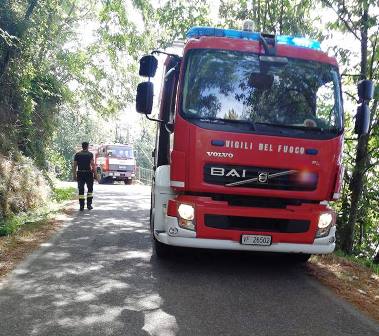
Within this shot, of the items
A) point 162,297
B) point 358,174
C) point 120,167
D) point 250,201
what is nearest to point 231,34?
point 250,201

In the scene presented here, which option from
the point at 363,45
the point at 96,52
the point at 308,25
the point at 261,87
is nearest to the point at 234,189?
the point at 261,87

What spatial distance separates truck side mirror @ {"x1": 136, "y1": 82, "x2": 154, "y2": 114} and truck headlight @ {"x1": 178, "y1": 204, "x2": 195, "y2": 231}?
1406 mm

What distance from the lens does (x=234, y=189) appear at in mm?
5504

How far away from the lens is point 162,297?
484 centimetres

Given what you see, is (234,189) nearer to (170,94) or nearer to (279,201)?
(279,201)

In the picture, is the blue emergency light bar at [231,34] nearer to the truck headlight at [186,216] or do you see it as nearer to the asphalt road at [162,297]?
the truck headlight at [186,216]

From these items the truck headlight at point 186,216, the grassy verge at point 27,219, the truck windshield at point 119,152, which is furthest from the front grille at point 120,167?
the truck headlight at point 186,216

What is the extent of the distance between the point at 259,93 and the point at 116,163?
23391 mm

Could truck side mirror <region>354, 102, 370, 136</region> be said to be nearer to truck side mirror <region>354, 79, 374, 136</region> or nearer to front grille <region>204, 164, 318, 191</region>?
truck side mirror <region>354, 79, 374, 136</region>

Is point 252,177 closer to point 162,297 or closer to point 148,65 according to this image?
point 162,297

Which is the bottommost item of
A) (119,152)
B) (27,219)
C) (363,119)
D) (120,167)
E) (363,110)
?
(27,219)

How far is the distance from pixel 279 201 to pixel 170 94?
2.20 metres

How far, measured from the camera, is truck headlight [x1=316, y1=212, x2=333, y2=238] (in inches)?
223

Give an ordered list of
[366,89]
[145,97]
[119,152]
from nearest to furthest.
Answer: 1. [145,97]
2. [366,89]
3. [119,152]
